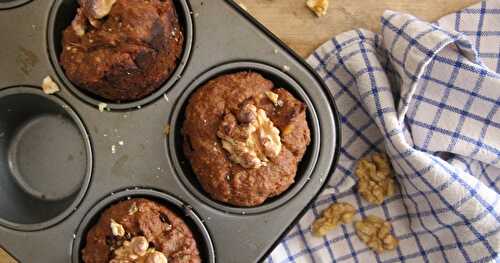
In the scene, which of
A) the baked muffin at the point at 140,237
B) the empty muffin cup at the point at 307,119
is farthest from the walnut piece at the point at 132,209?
the empty muffin cup at the point at 307,119

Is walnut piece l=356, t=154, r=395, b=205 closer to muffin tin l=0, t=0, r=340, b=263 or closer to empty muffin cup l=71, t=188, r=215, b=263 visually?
muffin tin l=0, t=0, r=340, b=263

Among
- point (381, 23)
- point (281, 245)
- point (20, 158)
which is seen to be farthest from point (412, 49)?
point (20, 158)

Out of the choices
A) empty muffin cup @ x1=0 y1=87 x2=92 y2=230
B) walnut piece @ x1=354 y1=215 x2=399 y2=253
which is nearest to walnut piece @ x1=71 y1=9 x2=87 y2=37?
empty muffin cup @ x1=0 y1=87 x2=92 y2=230

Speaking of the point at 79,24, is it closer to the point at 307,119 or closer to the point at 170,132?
the point at 170,132

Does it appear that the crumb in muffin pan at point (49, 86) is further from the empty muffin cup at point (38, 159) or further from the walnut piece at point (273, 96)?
the walnut piece at point (273, 96)

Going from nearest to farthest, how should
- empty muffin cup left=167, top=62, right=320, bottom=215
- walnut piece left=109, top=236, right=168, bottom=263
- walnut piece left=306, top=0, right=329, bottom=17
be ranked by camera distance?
walnut piece left=109, top=236, right=168, bottom=263
empty muffin cup left=167, top=62, right=320, bottom=215
walnut piece left=306, top=0, right=329, bottom=17

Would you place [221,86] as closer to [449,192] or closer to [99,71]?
[99,71]
